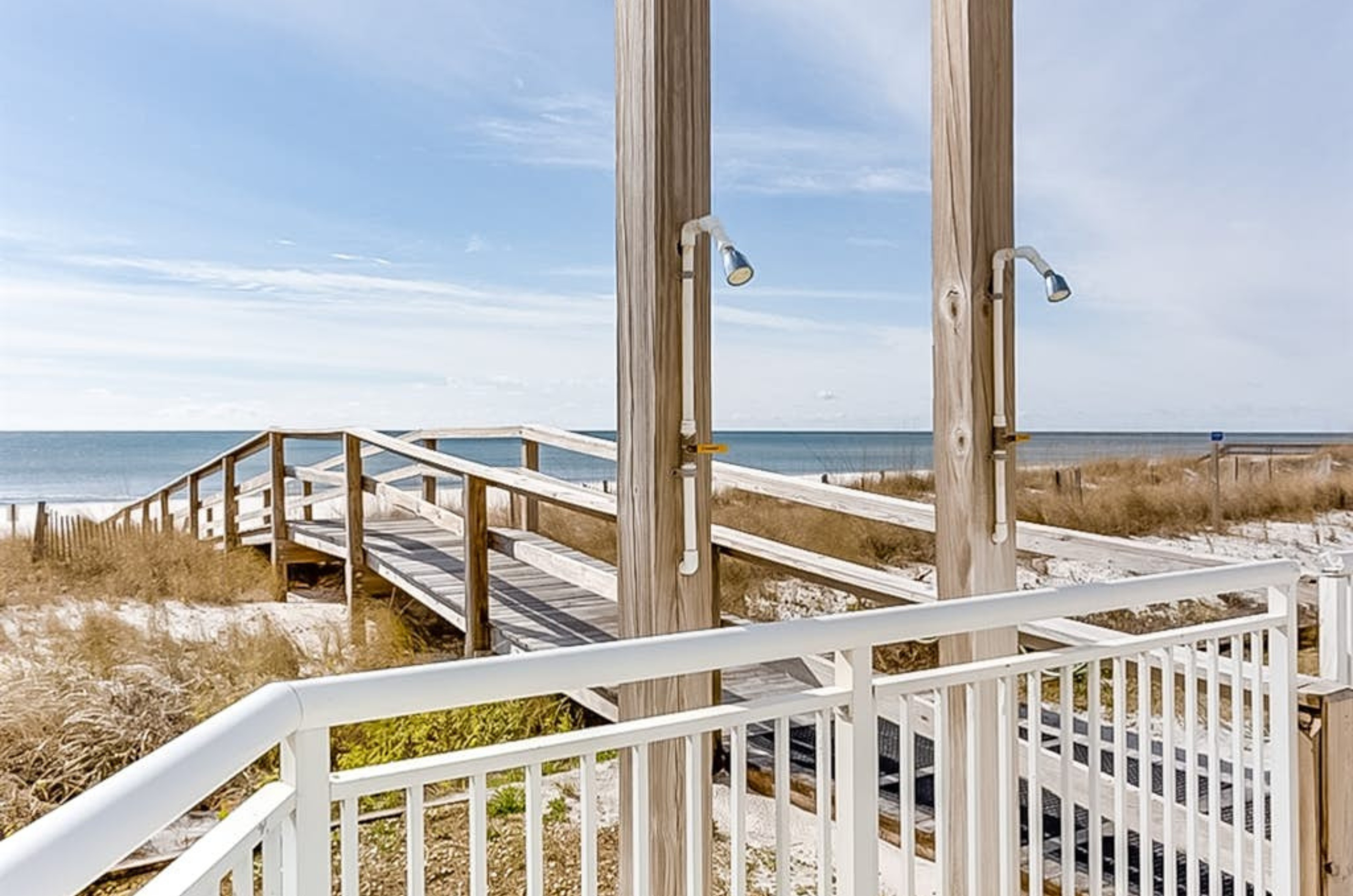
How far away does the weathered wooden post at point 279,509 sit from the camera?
2537 mm

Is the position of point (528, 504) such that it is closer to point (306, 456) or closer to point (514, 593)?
point (514, 593)

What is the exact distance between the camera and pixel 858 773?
1.23 meters

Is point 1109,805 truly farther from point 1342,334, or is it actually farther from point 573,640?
point 1342,334

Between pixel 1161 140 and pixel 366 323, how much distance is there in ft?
10.1

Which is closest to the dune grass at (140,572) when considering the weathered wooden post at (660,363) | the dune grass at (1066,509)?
the dune grass at (1066,509)

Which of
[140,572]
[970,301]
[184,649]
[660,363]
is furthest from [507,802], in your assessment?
[970,301]

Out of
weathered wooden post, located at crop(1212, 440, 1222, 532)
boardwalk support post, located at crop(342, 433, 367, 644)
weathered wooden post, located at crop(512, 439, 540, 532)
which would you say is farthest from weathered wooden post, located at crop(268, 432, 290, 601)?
weathered wooden post, located at crop(1212, 440, 1222, 532)

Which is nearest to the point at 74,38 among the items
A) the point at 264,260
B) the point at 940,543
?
the point at 264,260

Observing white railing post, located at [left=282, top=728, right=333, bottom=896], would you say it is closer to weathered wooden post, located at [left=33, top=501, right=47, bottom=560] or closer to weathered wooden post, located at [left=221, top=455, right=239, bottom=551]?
weathered wooden post, located at [left=33, top=501, right=47, bottom=560]

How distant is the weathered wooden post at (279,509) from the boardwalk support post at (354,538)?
0.17m

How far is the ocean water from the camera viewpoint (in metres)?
2.30

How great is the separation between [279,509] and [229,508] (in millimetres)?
143

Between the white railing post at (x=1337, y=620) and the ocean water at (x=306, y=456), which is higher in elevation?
the ocean water at (x=306, y=456)

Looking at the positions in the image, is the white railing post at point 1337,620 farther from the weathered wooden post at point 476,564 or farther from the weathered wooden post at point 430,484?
the weathered wooden post at point 430,484
